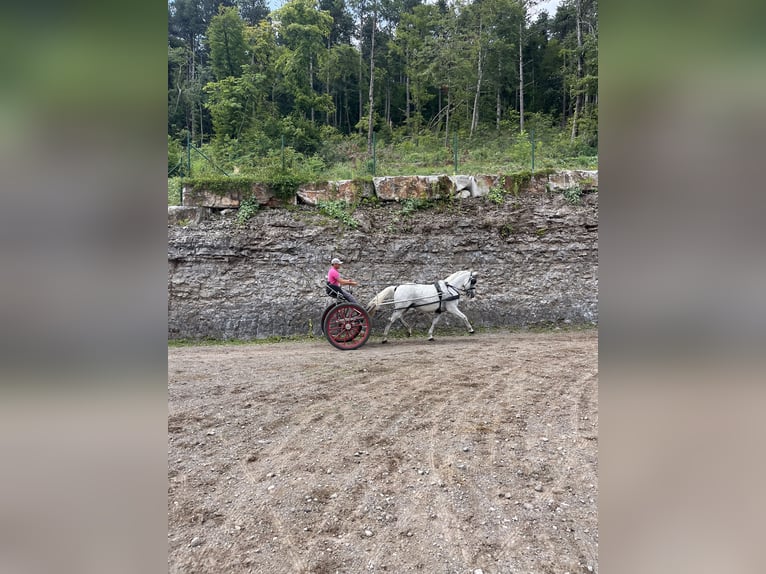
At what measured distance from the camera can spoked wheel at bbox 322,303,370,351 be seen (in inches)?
266

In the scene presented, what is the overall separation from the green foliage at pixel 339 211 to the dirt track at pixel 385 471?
4452mm

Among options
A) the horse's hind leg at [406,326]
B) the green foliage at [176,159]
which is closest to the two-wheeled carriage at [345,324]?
the horse's hind leg at [406,326]

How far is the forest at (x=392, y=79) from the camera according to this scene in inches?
600

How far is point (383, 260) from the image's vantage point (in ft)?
27.8

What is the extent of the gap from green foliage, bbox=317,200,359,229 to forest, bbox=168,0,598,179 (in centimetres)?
406

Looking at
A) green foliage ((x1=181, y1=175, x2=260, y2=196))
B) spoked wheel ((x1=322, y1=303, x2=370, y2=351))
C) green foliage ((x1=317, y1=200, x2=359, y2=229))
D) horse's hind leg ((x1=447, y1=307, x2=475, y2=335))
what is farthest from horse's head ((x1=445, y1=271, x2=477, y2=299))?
green foliage ((x1=181, y1=175, x2=260, y2=196))

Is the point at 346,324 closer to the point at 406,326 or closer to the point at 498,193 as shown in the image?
the point at 406,326

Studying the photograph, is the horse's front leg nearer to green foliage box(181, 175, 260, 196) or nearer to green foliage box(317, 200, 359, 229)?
green foliage box(317, 200, 359, 229)

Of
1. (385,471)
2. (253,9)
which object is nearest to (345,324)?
(385,471)

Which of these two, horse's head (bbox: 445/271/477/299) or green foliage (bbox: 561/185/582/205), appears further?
green foliage (bbox: 561/185/582/205)

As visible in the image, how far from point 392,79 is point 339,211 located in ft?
52.7
